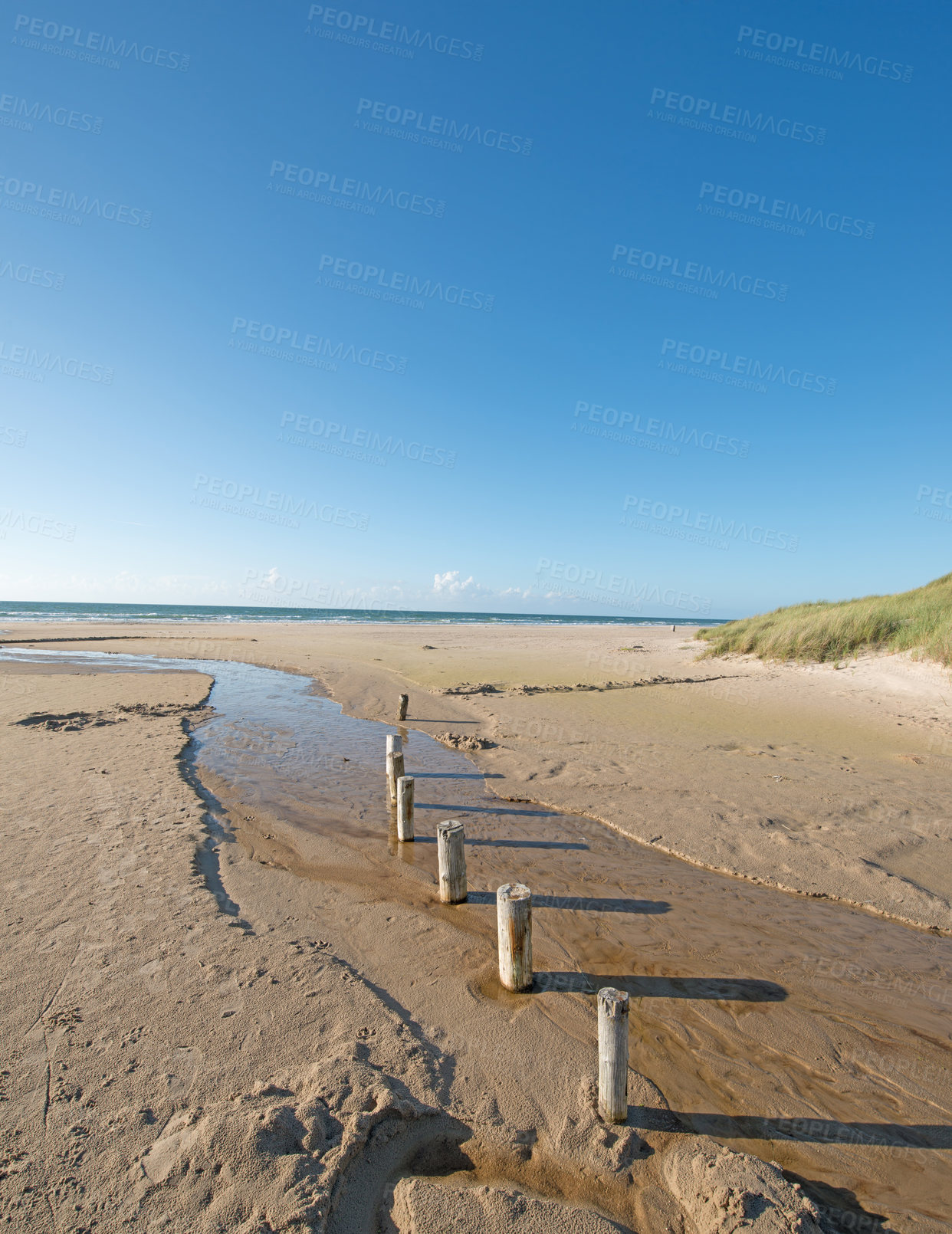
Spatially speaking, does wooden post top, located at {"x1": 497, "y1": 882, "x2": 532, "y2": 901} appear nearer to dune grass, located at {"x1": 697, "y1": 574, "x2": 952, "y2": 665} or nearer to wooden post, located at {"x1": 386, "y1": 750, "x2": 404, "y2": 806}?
wooden post, located at {"x1": 386, "y1": 750, "x2": 404, "y2": 806}

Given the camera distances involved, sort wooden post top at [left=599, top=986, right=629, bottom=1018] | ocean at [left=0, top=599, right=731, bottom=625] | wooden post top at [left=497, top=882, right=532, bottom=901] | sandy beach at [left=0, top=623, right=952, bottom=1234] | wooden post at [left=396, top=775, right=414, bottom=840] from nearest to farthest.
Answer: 1. sandy beach at [left=0, top=623, right=952, bottom=1234]
2. wooden post top at [left=599, top=986, right=629, bottom=1018]
3. wooden post top at [left=497, top=882, right=532, bottom=901]
4. wooden post at [left=396, top=775, right=414, bottom=840]
5. ocean at [left=0, top=599, right=731, bottom=625]

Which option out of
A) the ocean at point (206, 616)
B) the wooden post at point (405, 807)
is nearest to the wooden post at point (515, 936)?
the wooden post at point (405, 807)

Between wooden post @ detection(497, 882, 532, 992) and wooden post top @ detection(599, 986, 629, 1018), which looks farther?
wooden post @ detection(497, 882, 532, 992)

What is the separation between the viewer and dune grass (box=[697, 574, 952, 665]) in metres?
19.5

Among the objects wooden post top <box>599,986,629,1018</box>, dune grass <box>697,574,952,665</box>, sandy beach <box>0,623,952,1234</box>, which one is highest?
dune grass <box>697,574,952,665</box>

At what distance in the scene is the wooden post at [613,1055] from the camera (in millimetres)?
3785

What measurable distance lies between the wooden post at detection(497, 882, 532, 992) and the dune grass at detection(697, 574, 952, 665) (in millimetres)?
19663

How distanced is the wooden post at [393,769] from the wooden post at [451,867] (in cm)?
314

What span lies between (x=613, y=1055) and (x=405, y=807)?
5339 mm

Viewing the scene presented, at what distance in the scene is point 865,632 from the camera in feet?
71.5

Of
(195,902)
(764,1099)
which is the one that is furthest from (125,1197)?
(764,1099)

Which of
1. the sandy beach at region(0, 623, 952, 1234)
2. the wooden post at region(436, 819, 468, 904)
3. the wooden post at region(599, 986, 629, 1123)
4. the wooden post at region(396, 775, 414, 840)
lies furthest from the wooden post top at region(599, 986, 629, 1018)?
the wooden post at region(396, 775, 414, 840)

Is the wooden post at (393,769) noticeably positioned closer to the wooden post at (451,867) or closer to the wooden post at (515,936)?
the wooden post at (451,867)

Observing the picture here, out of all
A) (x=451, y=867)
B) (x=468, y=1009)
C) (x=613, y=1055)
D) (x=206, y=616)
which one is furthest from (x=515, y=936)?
(x=206, y=616)
